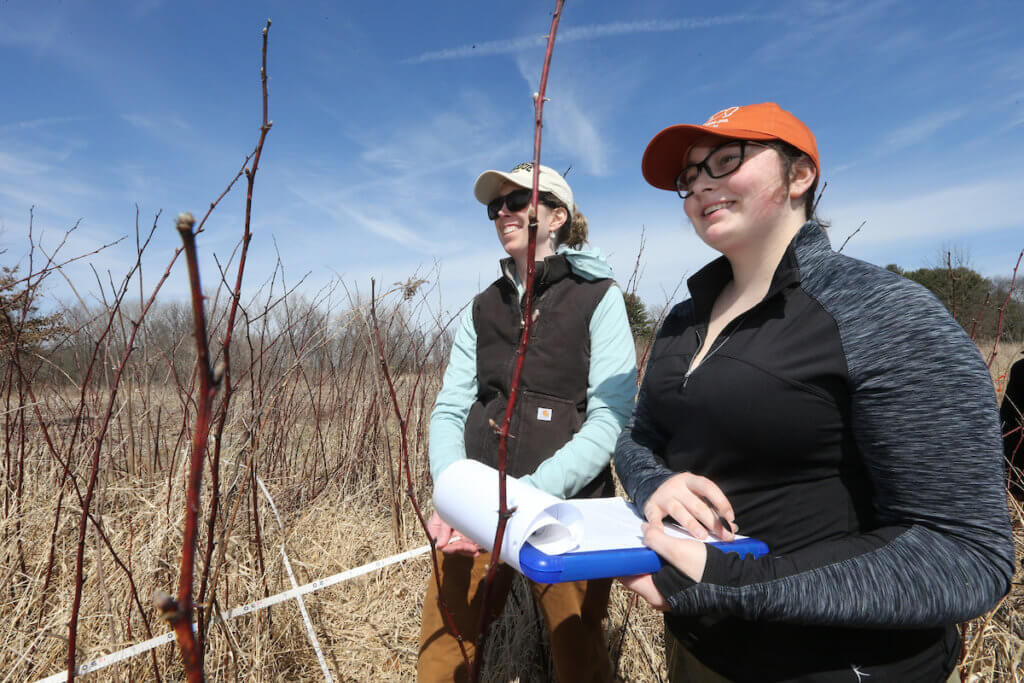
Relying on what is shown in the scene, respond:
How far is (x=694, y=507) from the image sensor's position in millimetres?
887

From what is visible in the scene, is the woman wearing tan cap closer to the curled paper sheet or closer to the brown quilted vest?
the brown quilted vest

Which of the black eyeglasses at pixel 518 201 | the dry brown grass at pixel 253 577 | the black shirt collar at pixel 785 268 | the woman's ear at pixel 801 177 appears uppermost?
the black eyeglasses at pixel 518 201

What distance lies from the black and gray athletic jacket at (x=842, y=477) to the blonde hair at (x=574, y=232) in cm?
97

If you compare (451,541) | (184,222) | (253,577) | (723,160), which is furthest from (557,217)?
(253,577)

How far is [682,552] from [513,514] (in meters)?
0.26

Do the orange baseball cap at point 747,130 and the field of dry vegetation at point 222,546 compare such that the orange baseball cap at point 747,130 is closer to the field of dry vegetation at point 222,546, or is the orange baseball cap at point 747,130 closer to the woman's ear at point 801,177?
the woman's ear at point 801,177

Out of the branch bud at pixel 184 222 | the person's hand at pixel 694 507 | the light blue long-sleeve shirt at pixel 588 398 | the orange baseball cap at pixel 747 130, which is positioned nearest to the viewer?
the branch bud at pixel 184 222

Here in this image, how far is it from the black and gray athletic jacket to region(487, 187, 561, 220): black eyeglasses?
922mm

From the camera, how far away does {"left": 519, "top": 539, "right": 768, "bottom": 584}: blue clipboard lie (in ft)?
2.42

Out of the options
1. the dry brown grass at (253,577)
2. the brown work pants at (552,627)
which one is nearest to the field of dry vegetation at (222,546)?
the dry brown grass at (253,577)

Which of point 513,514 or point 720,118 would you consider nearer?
point 513,514

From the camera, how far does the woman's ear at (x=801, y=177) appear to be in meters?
1.02

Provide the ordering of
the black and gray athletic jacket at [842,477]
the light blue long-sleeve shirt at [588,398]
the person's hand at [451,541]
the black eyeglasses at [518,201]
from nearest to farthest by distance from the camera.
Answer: the black and gray athletic jacket at [842,477] → the person's hand at [451,541] → the light blue long-sleeve shirt at [588,398] → the black eyeglasses at [518,201]

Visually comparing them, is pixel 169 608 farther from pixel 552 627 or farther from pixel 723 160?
pixel 552 627
